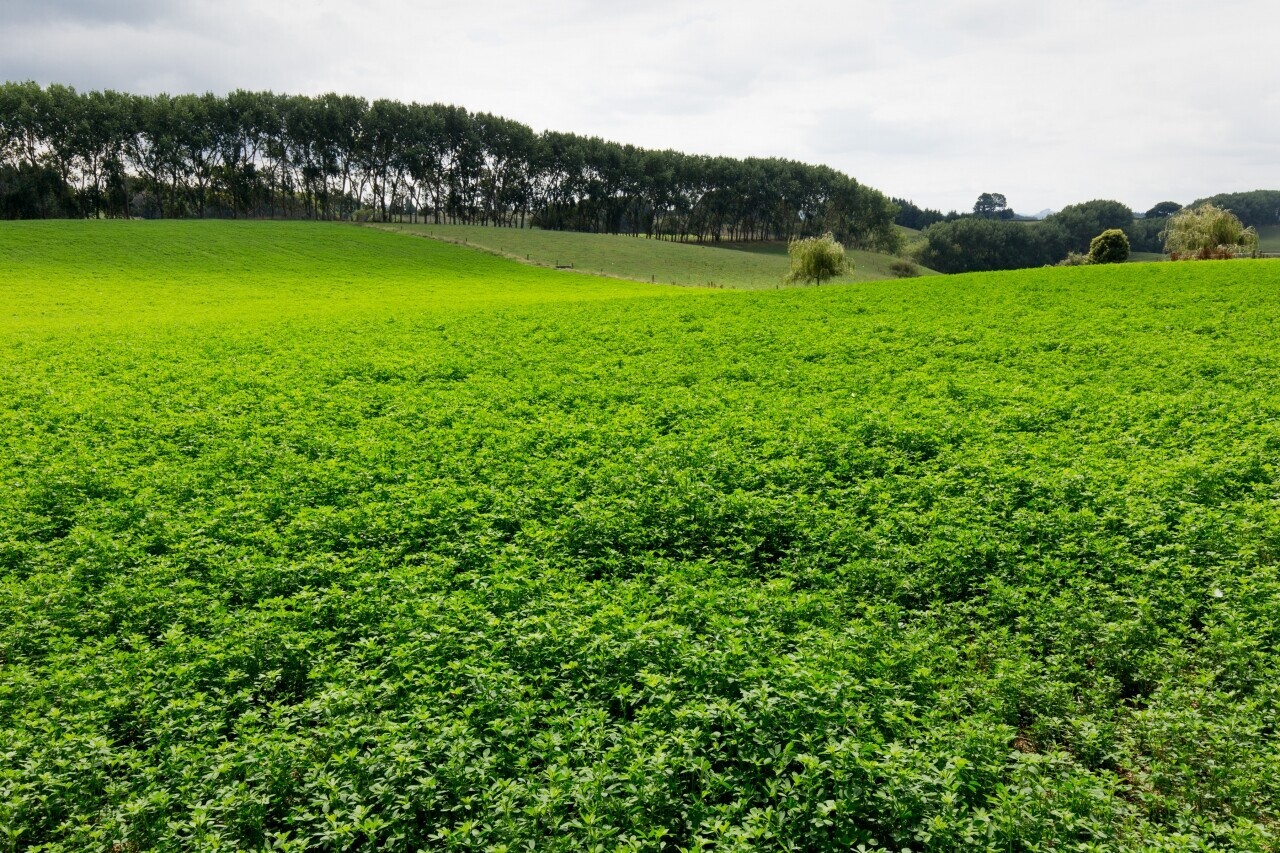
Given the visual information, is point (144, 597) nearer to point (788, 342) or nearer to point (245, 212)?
point (788, 342)

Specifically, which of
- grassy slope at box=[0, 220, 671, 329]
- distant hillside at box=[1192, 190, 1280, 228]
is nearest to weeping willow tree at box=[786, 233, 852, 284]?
grassy slope at box=[0, 220, 671, 329]

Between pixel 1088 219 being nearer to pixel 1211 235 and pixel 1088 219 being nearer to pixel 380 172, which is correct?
pixel 1211 235

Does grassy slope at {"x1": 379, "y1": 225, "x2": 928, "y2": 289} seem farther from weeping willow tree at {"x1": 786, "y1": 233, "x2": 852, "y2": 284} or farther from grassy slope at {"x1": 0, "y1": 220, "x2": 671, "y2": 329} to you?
weeping willow tree at {"x1": 786, "y1": 233, "x2": 852, "y2": 284}

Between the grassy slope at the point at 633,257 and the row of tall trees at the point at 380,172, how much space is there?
2211 centimetres

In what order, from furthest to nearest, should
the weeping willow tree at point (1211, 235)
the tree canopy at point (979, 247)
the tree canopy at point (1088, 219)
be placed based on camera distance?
the tree canopy at point (1088, 219) → the tree canopy at point (979, 247) → the weeping willow tree at point (1211, 235)

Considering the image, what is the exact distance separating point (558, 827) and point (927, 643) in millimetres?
4730

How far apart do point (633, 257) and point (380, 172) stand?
5199 centimetres

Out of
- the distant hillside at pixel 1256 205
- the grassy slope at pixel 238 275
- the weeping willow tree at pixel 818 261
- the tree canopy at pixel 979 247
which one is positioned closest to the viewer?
the grassy slope at pixel 238 275

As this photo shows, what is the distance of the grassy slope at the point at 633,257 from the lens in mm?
78625

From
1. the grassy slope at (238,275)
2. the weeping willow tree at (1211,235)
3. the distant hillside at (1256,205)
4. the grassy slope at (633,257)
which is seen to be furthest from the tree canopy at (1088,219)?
the grassy slope at (238,275)

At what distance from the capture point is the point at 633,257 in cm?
8875

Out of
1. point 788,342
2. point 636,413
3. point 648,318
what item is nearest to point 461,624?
point 636,413

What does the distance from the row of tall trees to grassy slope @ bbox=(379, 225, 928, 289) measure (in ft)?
72.6

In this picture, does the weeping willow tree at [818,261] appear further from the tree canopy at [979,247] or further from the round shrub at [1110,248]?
the tree canopy at [979,247]
